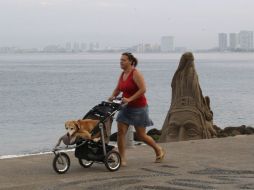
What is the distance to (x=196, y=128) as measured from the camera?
15859 mm

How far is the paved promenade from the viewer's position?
28.2 feet

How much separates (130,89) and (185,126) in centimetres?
605

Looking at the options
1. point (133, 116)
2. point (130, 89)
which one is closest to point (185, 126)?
point (133, 116)

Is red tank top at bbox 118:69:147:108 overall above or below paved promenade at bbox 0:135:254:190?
above

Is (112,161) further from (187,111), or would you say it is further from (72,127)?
(187,111)

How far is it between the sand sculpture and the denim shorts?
5667 mm

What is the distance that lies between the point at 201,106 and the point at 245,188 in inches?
315

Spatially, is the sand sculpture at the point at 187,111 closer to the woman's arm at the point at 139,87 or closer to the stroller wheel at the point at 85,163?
the stroller wheel at the point at 85,163

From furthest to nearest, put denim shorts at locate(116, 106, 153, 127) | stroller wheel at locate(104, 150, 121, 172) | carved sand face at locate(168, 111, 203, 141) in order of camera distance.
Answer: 1. carved sand face at locate(168, 111, 203, 141)
2. denim shorts at locate(116, 106, 153, 127)
3. stroller wheel at locate(104, 150, 121, 172)

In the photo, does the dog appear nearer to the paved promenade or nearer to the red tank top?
the paved promenade

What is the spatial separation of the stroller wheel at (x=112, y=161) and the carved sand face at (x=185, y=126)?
599 cm

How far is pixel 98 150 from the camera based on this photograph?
978 centimetres

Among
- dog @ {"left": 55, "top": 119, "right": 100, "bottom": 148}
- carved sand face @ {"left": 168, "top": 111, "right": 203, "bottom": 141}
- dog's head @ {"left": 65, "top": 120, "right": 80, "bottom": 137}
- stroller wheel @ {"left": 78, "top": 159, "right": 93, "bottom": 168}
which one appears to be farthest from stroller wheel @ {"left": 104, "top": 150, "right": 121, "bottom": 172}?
carved sand face @ {"left": 168, "top": 111, "right": 203, "bottom": 141}

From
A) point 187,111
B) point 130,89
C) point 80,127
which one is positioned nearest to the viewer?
point 80,127
